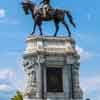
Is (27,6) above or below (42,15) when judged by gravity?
above

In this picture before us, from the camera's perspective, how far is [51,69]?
6625 centimetres

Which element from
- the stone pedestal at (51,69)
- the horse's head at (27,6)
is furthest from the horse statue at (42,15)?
the stone pedestal at (51,69)

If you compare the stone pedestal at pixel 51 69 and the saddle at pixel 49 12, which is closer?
the stone pedestal at pixel 51 69

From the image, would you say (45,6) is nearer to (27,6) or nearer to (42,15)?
(42,15)

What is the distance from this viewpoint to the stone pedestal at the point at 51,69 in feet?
216

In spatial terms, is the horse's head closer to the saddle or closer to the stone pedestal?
the saddle

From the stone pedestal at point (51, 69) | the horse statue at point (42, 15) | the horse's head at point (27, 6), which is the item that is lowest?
the stone pedestal at point (51, 69)

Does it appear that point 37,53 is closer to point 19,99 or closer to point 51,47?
point 51,47

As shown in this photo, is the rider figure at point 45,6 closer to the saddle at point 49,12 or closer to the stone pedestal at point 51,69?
the saddle at point 49,12

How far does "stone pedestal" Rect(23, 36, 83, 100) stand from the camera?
65.8 metres

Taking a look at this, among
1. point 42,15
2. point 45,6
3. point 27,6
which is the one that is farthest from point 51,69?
point 27,6

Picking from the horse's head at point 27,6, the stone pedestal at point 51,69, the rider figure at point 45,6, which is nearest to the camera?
the stone pedestal at point 51,69

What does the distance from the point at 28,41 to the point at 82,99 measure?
258 inches

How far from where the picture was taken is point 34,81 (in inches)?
2596
